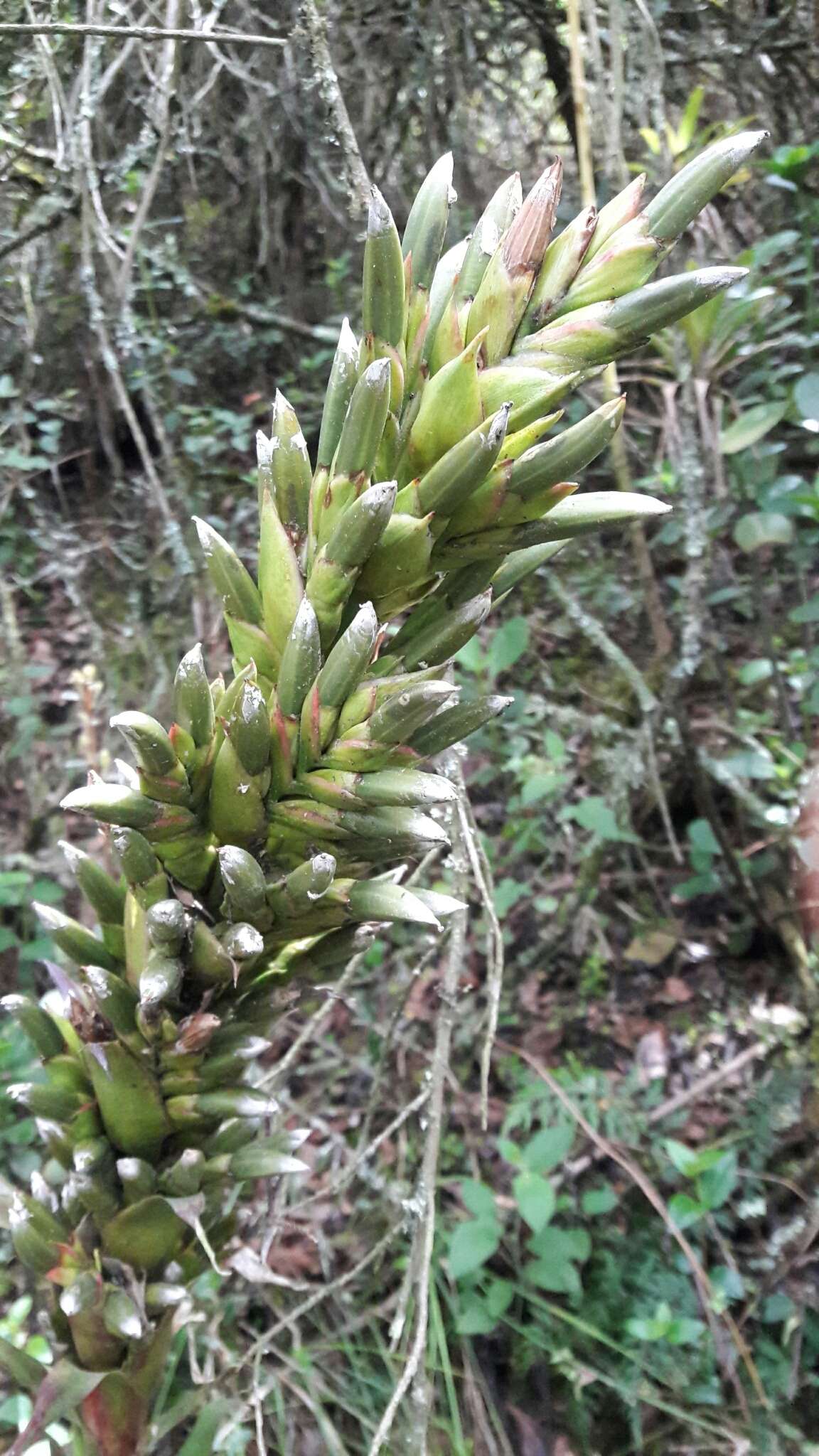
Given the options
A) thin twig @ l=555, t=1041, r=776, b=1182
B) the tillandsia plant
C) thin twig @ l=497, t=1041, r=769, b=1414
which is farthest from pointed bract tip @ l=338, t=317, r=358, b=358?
thin twig @ l=555, t=1041, r=776, b=1182

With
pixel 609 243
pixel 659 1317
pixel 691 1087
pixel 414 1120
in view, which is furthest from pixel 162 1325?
pixel 691 1087

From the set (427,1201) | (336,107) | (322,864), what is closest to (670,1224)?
(427,1201)

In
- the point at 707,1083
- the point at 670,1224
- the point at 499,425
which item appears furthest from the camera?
the point at 707,1083

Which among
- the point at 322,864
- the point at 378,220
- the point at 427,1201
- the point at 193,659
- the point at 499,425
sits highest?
the point at 378,220

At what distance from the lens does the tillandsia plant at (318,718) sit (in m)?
0.54

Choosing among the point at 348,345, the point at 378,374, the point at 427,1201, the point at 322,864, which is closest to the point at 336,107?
the point at 348,345

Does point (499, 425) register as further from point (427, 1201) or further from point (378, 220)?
point (427, 1201)

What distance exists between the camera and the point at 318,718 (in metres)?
0.58

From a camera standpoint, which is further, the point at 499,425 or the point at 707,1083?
the point at 707,1083

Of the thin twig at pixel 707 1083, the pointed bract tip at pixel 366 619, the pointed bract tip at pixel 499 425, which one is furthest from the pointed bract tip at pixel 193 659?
the thin twig at pixel 707 1083

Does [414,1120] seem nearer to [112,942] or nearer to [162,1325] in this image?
[162,1325]

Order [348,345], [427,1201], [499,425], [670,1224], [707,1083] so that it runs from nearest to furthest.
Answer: [499,425]
[348,345]
[427,1201]
[670,1224]
[707,1083]

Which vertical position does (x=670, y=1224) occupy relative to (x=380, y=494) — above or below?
below

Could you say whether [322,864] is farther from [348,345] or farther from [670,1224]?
[670,1224]
